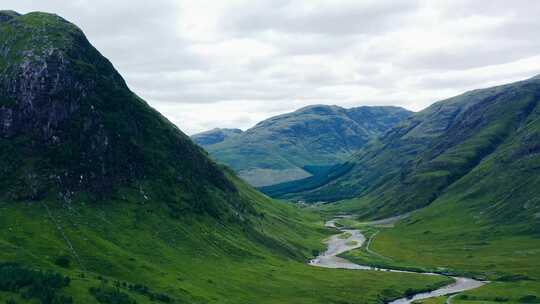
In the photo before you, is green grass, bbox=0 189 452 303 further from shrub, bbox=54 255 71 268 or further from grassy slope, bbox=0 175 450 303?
shrub, bbox=54 255 71 268

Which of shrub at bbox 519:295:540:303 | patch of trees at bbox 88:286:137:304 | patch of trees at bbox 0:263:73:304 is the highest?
patch of trees at bbox 0:263:73:304

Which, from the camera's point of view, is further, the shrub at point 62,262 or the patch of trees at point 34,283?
the shrub at point 62,262

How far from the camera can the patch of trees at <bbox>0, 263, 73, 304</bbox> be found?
111 metres

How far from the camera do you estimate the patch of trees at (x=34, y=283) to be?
111 m

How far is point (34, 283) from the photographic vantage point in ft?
379

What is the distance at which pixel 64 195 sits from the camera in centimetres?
18675

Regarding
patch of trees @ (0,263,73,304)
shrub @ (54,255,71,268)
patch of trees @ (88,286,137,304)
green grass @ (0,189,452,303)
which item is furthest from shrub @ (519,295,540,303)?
shrub @ (54,255,71,268)

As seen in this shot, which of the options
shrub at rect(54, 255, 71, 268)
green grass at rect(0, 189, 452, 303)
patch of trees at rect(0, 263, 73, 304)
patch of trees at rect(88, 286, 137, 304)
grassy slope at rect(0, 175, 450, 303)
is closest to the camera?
patch of trees at rect(0, 263, 73, 304)

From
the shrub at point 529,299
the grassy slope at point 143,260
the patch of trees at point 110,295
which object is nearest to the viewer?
the patch of trees at point 110,295

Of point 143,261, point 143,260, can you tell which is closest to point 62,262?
point 143,261

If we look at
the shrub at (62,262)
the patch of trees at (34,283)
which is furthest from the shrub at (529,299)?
the shrub at (62,262)

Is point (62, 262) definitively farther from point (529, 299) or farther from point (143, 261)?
point (529, 299)

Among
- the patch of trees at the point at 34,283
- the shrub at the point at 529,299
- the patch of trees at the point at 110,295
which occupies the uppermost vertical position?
the patch of trees at the point at 34,283

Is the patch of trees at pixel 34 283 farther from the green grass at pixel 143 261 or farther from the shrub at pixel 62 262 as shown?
the shrub at pixel 62 262
